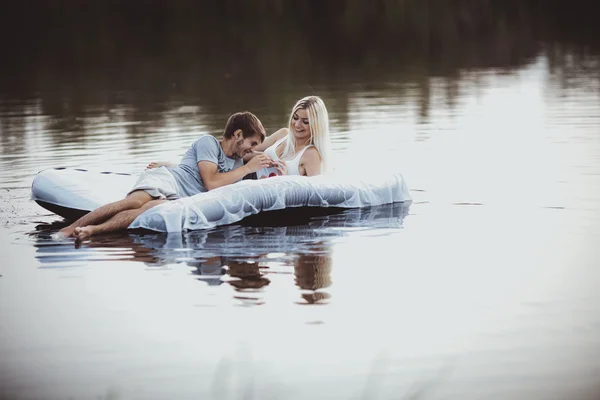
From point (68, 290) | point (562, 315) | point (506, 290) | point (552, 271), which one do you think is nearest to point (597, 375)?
point (562, 315)

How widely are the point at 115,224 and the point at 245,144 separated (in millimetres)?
1360

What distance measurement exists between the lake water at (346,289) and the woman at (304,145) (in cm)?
58

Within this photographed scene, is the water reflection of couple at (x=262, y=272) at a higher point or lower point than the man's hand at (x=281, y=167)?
lower

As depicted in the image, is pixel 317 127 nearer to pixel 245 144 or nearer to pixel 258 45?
pixel 245 144

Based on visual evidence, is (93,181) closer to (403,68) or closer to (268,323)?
(268,323)

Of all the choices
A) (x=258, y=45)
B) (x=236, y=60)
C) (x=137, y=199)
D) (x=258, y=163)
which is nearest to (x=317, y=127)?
(x=258, y=163)

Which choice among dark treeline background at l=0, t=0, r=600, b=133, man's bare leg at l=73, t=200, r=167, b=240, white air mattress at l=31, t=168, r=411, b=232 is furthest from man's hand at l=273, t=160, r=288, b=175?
dark treeline background at l=0, t=0, r=600, b=133

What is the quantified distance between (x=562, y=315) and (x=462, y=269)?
121 cm

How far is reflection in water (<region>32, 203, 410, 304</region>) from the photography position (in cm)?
736

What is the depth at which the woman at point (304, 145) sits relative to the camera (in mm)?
9500

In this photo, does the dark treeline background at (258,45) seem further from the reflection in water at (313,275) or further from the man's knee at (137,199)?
the reflection in water at (313,275)

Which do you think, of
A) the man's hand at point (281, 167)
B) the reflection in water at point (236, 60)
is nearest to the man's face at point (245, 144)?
the man's hand at point (281, 167)

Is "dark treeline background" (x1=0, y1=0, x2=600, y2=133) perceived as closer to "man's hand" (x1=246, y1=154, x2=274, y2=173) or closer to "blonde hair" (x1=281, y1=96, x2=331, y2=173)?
"blonde hair" (x1=281, y1=96, x2=331, y2=173)

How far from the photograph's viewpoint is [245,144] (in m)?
9.46
